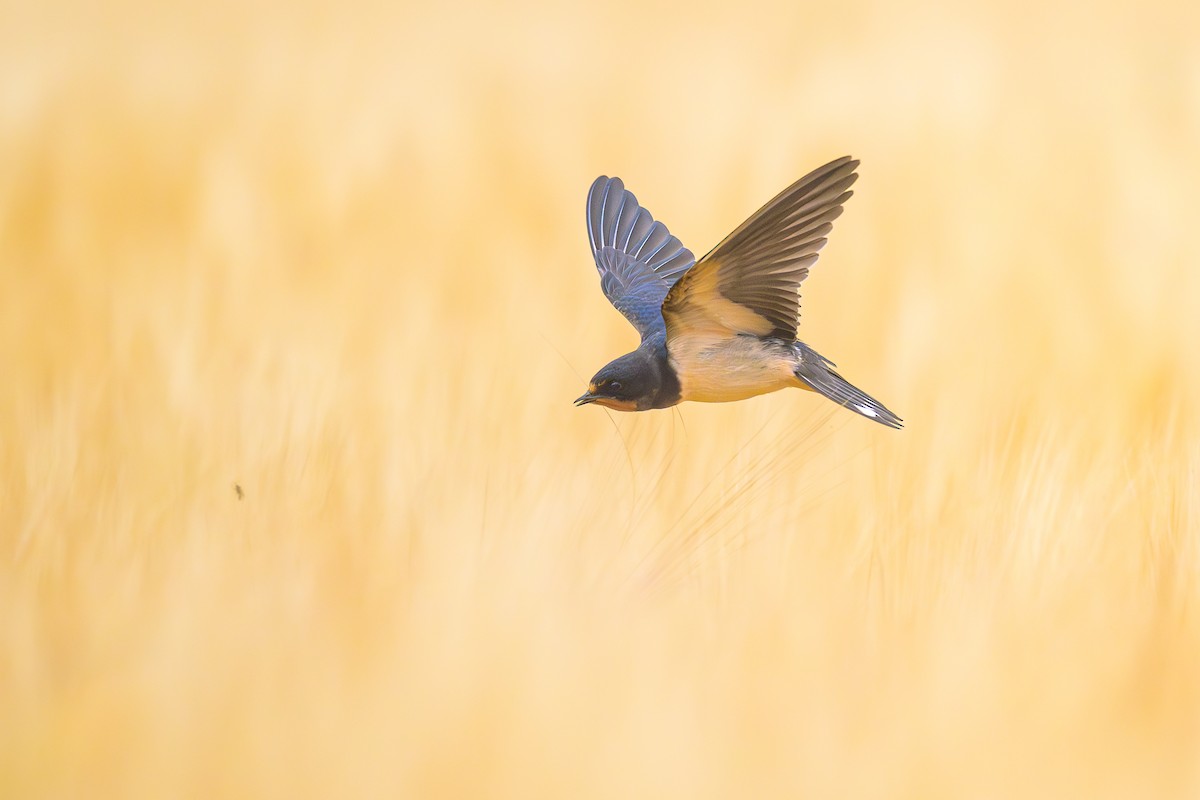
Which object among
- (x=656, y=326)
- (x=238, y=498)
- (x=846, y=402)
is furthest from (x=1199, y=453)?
(x=238, y=498)

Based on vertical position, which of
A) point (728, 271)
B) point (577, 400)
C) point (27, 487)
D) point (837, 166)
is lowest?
point (27, 487)

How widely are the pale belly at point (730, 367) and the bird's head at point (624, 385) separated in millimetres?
58

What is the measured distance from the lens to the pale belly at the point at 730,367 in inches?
102

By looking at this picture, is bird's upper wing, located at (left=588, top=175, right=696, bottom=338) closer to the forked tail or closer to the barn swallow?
the barn swallow

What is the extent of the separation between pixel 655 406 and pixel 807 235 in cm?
42

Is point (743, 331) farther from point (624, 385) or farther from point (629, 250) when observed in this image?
point (629, 250)

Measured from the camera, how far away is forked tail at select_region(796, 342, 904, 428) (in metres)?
2.46

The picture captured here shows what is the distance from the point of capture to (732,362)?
2.61 meters

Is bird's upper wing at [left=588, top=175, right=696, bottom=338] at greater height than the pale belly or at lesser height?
greater

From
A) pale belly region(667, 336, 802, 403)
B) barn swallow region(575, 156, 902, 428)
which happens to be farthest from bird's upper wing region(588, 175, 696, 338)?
pale belly region(667, 336, 802, 403)

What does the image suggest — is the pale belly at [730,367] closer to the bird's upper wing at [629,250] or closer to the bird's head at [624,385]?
the bird's head at [624,385]

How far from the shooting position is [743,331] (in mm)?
2631

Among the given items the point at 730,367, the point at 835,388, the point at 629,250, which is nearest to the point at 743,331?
the point at 730,367

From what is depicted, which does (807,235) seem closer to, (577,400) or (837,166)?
(837,166)
